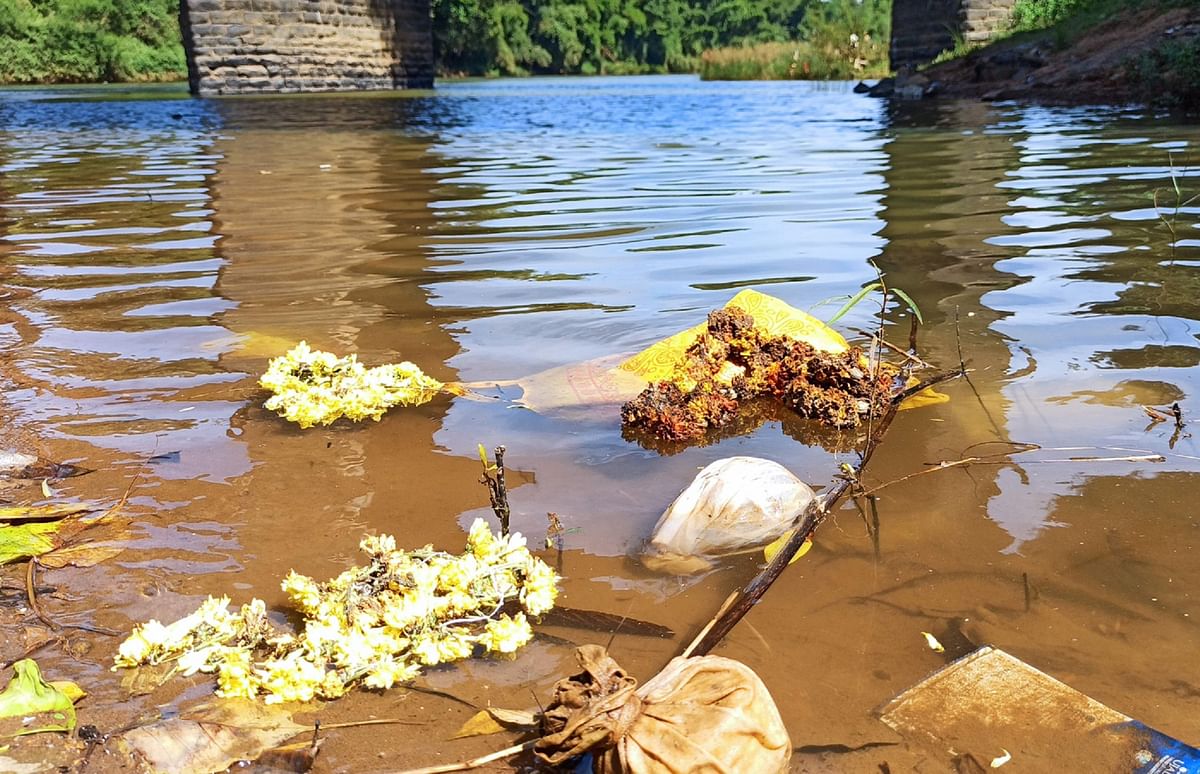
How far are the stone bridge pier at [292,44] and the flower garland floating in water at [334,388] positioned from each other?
2559 cm

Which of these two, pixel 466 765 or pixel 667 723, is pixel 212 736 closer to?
pixel 466 765

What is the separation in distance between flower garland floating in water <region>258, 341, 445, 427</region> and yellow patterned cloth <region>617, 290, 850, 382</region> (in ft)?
2.52

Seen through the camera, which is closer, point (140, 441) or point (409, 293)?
point (140, 441)

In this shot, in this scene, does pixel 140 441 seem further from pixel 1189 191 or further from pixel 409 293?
pixel 1189 191

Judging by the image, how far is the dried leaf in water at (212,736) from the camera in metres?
1.62

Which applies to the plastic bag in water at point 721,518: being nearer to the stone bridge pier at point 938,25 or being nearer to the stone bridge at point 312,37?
the stone bridge pier at point 938,25

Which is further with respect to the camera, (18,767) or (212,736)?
(212,736)

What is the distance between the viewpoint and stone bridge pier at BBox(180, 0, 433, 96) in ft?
84.5

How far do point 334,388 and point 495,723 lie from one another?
179cm

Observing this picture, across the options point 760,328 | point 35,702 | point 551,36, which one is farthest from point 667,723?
point 551,36

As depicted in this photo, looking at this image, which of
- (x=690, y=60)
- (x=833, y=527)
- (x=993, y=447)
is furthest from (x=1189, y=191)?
(x=690, y=60)

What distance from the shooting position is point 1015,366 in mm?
3648

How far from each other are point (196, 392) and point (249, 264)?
245 centimetres

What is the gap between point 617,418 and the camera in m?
3.35
